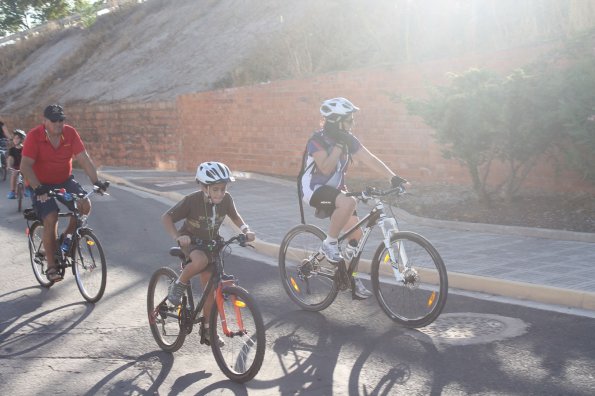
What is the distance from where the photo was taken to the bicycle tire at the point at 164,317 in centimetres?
612

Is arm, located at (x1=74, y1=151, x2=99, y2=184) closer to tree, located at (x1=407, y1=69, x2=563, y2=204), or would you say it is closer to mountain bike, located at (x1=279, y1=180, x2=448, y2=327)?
mountain bike, located at (x1=279, y1=180, x2=448, y2=327)

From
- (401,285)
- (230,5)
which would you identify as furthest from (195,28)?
(401,285)

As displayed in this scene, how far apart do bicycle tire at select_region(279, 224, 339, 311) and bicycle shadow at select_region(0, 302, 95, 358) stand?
190 centimetres

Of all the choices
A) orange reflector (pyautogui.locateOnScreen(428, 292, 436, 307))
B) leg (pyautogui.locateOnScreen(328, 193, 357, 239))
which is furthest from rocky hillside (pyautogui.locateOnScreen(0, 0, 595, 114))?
orange reflector (pyautogui.locateOnScreen(428, 292, 436, 307))

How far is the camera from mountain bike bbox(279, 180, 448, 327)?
6.45 m

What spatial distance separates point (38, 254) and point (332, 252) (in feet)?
11.0

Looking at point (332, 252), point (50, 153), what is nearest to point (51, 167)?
point (50, 153)

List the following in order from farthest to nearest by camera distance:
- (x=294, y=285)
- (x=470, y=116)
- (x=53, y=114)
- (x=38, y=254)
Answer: (x=470, y=116)
(x=38, y=254)
(x=53, y=114)
(x=294, y=285)

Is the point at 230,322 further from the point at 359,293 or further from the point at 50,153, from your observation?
the point at 50,153

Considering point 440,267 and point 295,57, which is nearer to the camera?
point 440,267

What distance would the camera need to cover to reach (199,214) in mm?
5883

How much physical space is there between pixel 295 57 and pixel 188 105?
335 cm

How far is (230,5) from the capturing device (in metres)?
32.2

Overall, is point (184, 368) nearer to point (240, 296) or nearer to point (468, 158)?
point (240, 296)
